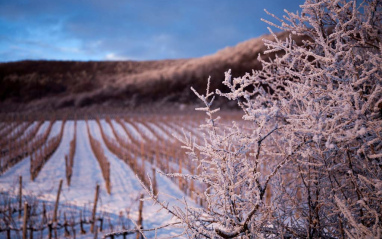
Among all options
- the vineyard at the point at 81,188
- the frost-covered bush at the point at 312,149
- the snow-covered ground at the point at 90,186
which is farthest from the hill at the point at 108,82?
the frost-covered bush at the point at 312,149

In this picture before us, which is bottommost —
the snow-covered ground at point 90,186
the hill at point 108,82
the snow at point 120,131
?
the snow-covered ground at point 90,186

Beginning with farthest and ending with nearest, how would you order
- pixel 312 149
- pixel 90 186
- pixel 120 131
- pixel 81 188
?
pixel 120 131
pixel 90 186
pixel 81 188
pixel 312 149

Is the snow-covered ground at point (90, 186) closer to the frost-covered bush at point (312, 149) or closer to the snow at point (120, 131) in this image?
the frost-covered bush at point (312, 149)

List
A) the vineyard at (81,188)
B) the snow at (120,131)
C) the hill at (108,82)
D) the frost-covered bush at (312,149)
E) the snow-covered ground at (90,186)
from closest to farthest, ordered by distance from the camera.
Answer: the frost-covered bush at (312,149), the vineyard at (81,188), the snow-covered ground at (90,186), the snow at (120,131), the hill at (108,82)

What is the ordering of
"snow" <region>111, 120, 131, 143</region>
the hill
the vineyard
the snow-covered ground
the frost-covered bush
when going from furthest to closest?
the hill
"snow" <region>111, 120, 131, 143</region>
the snow-covered ground
the vineyard
the frost-covered bush

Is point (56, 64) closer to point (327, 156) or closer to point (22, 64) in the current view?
→ point (22, 64)

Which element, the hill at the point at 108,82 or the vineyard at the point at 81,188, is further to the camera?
the hill at the point at 108,82

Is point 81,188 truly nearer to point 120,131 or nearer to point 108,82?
point 120,131

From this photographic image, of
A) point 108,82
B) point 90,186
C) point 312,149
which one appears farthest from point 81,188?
point 108,82

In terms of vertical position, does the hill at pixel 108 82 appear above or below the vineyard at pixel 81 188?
above

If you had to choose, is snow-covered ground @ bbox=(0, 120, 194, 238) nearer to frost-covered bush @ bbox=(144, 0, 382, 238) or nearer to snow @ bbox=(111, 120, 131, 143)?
frost-covered bush @ bbox=(144, 0, 382, 238)

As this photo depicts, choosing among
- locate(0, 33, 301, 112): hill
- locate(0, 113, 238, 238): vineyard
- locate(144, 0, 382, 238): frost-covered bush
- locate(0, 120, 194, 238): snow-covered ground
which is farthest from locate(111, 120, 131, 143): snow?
locate(0, 33, 301, 112): hill

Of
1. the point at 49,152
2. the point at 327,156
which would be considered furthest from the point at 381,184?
the point at 49,152

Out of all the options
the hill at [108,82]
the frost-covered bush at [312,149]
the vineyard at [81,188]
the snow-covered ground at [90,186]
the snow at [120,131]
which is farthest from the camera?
the hill at [108,82]
